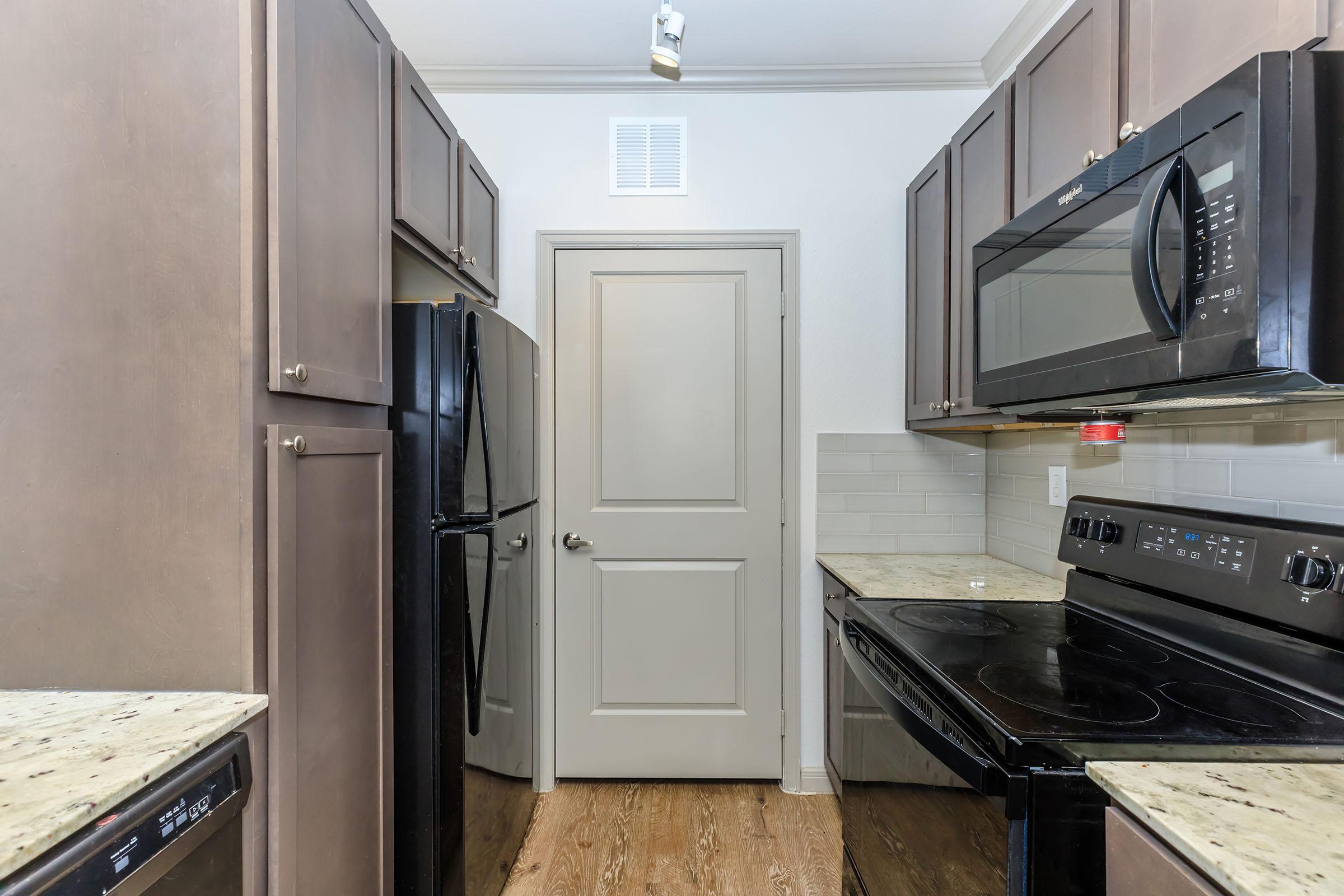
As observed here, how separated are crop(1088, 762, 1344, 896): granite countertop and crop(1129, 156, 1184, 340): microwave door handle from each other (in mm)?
566

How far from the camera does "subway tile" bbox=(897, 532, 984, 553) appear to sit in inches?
94.1

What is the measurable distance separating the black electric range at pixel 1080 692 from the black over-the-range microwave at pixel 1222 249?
0.33m

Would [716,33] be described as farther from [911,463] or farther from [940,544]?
[940,544]

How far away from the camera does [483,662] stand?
1.68 m

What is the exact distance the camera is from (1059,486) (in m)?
1.95

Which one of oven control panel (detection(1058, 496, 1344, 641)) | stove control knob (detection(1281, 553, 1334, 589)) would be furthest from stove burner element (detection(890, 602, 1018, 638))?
stove control knob (detection(1281, 553, 1334, 589))

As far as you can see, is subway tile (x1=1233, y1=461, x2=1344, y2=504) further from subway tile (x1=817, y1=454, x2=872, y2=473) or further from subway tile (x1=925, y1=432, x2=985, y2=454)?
subway tile (x1=817, y1=454, x2=872, y2=473)

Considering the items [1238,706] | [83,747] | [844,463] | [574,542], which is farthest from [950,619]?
[83,747]

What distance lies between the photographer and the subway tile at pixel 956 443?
2.40 metres

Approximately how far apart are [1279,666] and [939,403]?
1.12 m

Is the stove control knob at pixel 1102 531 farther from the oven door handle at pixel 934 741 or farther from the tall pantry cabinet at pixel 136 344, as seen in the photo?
the tall pantry cabinet at pixel 136 344

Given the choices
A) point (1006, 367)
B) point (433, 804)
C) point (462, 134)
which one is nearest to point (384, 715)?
point (433, 804)

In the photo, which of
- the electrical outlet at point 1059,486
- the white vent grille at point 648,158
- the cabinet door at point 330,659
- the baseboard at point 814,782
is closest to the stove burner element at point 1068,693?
the electrical outlet at point 1059,486

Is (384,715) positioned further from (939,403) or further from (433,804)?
(939,403)
